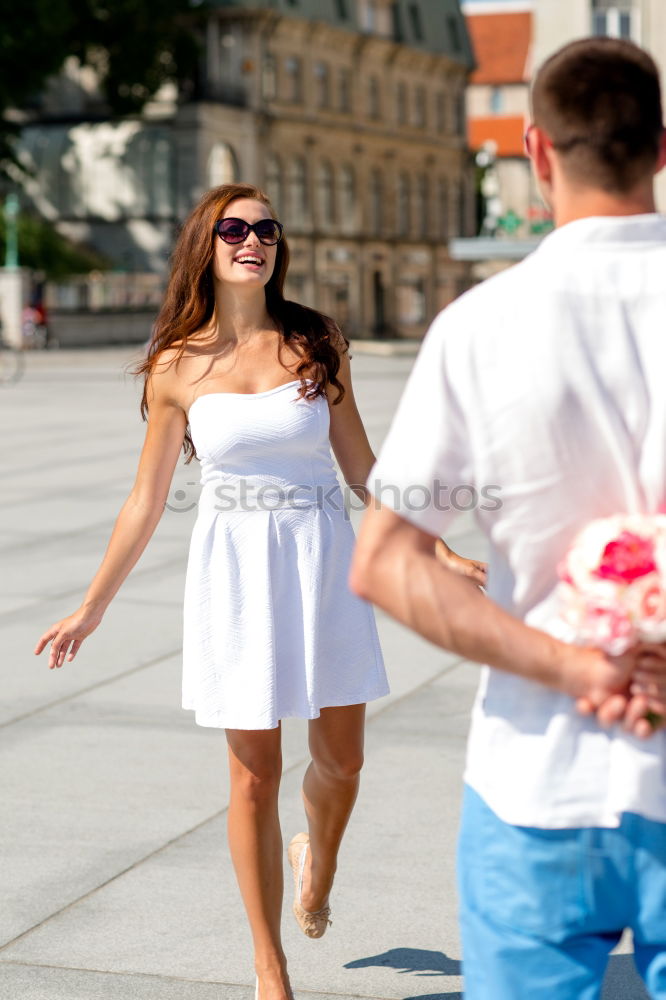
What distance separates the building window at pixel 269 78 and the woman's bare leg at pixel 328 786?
61.6 metres

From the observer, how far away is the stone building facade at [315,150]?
58906 millimetres

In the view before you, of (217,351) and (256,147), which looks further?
(256,147)

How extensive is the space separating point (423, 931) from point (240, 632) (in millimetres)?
1052

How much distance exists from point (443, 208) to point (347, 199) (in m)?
10.3

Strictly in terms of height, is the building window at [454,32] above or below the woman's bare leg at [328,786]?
above

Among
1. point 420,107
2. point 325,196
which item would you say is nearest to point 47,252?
point 325,196

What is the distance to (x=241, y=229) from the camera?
3609 millimetres

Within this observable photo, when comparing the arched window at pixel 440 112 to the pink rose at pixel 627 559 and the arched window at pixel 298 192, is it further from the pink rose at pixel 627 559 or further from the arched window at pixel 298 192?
the pink rose at pixel 627 559

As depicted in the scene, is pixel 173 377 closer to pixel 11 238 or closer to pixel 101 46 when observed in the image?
pixel 11 238

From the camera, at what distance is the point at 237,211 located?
3.63 m

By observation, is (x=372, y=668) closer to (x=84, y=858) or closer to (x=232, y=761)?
(x=232, y=761)

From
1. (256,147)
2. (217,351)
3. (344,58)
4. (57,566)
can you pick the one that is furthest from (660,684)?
(344,58)

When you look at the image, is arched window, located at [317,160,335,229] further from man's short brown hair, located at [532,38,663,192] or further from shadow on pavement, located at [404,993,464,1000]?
man's short brown hair, located at [532,38,663,192]

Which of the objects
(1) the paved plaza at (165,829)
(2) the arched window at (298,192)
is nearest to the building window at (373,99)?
(2) the arched window at (298,192)
